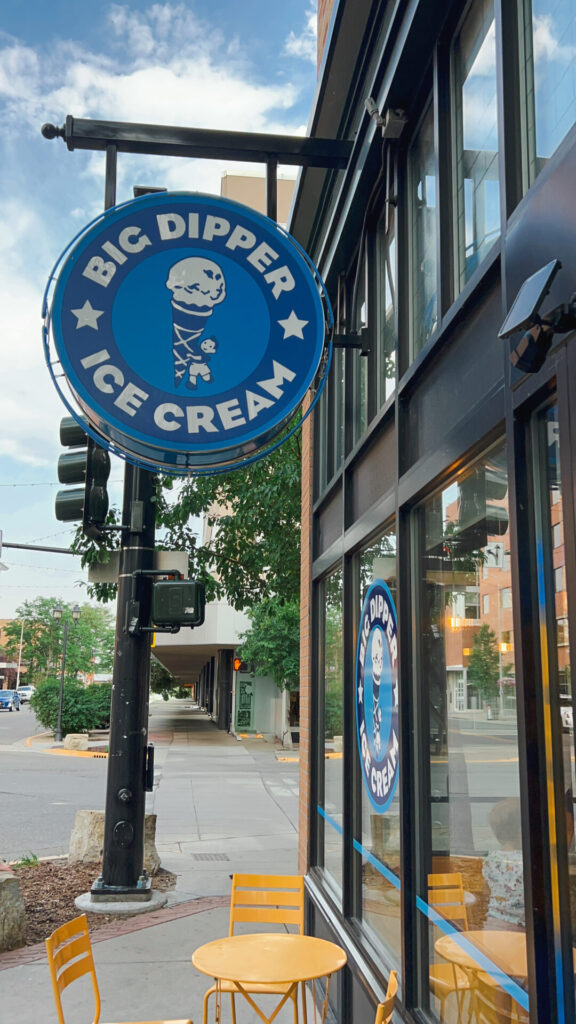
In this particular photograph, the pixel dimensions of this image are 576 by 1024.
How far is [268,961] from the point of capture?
13.4ft

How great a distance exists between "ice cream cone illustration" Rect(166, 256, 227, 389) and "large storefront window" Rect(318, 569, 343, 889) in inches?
102

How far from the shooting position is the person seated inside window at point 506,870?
2719 mm

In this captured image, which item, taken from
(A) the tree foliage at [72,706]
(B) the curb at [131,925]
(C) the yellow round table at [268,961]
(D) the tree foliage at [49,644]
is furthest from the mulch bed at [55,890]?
(D) the tree foliage at [49,644]

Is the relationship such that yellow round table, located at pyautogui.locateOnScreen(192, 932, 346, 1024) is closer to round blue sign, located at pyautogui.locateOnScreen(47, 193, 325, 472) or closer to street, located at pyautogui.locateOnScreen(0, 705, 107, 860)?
round blue sign, located at pyautogui.locateOnScreen(47, 193, 325, 472)

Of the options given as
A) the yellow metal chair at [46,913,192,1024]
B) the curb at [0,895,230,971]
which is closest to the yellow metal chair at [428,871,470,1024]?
the yellow metal chair at [46,913,192,1024]

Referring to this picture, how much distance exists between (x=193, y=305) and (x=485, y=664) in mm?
2011

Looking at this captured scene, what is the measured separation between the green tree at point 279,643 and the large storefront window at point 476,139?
23205 mm

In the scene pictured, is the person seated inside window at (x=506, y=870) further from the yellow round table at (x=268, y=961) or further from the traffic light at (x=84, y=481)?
the traffic light at (x=84, y=481)

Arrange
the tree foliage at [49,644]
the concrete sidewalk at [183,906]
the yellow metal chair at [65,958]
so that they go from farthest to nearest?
1. the tree foliage at [49,644]
2. the concrete sidewalk at [183,906]
3. the yellow metal chair at [65,958]

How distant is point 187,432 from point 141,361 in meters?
0.37

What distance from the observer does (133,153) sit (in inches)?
183

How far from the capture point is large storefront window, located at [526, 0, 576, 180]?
8.46 ft

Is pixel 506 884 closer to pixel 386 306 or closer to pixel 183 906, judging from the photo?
pixel 386 306

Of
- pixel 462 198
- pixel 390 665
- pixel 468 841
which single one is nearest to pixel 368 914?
pixel 390 665
